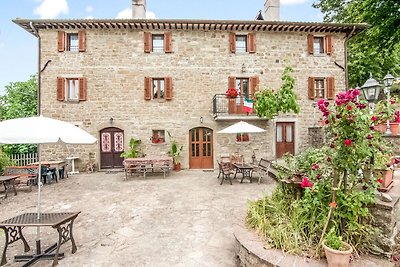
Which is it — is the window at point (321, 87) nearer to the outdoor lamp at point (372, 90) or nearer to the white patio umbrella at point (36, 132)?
the outdoor lamp at point (372, 90)

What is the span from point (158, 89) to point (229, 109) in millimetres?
3997

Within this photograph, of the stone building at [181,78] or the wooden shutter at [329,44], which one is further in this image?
the wooden shutter at [329,44]

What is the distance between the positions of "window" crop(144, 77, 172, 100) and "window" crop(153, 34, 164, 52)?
1.65 meters

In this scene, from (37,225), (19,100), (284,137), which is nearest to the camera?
(37,225)

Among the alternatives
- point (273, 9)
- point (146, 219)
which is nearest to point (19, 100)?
point (273, 9)

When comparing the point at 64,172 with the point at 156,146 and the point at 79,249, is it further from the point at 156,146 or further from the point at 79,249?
the point at 79,249

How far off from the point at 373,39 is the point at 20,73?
29729 millimetres

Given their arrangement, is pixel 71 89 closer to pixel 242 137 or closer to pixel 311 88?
pixel 242 137

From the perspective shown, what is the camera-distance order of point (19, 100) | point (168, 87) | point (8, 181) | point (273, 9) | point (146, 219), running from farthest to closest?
point (19, 100)
point (273, 9)
point (168, 87)
point (8, 181)
point (146, 219)

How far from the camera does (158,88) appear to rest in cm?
1267

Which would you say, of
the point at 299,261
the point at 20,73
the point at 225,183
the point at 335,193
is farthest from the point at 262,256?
the point at 20,73

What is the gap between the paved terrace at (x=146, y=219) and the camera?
3.65 m

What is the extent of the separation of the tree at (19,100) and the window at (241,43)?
769 inches

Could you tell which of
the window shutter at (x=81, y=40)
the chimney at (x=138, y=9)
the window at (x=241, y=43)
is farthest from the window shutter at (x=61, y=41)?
the window at (x=241, y=43)
